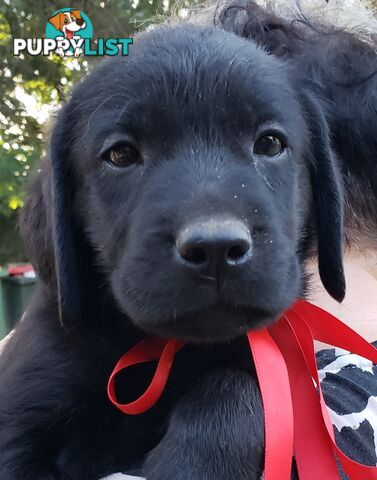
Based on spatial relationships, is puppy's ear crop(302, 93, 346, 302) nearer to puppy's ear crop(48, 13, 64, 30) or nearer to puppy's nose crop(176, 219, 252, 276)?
puppy's nose crop(176, 219, 252, 276)

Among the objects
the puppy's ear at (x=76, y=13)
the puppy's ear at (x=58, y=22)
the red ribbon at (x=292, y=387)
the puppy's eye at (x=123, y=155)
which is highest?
the puppy's eye at (x=123, y=155)

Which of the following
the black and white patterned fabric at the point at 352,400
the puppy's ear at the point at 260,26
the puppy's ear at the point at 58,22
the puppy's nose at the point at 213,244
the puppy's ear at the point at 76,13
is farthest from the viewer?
the puppy's ear at the point at 76,13

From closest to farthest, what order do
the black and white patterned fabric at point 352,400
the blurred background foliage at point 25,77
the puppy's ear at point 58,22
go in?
1. the black and white patterned fabric at point 352,400
2. the puppy's ear at point 58,22
3. the blurred background foliage at point 25,77

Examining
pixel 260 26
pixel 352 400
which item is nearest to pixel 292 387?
pixel 352 400

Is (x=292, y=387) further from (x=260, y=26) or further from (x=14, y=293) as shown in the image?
(x=14, y=293)

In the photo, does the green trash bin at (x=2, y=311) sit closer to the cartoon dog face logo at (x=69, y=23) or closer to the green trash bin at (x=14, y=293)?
the green trash bin at (x=14, y=293)

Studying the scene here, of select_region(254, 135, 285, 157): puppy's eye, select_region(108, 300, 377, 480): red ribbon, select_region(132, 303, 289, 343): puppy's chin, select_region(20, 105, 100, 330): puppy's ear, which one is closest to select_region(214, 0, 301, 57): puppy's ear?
select_region(254, 135, 285, 157): puppy's eye

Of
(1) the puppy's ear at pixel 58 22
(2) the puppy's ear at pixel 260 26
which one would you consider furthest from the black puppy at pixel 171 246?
(1) the puppy's ear at pixel 58 22
